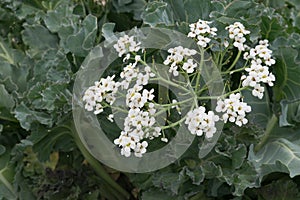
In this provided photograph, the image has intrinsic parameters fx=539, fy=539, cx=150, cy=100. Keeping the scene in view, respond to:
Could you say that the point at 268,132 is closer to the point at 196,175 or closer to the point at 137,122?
the point at 196,175

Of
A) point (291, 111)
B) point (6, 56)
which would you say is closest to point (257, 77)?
point (291, 111)

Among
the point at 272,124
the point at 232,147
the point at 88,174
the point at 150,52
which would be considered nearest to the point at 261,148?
the point at 272,124

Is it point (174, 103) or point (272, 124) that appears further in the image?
point (272, 124)

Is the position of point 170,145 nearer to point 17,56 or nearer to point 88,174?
point 88,174

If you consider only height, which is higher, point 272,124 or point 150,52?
point 150,52

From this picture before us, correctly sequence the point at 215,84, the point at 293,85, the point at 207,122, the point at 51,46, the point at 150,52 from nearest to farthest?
the point at 207,122, the point at 215,84, the point at 150,52, the point at 293,85, the point at 51,46

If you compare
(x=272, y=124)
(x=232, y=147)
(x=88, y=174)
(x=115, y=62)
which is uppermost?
(x=115, y=62)

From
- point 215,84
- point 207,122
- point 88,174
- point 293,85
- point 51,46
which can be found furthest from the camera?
point 51,46
